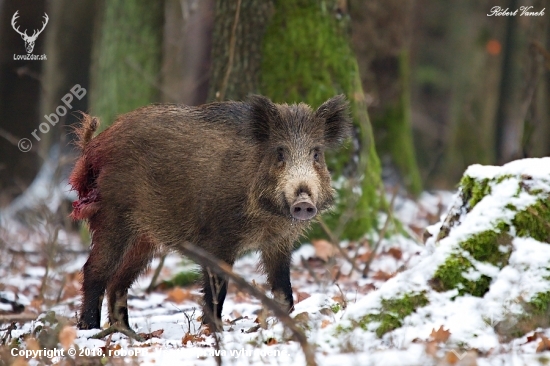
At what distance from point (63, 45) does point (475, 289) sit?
50.7ft

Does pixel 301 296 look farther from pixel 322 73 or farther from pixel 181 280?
pixel 322 73

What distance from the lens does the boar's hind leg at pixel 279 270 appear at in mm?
6090

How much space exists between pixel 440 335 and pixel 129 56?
8290 mm

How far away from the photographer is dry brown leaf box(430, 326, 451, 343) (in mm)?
4176

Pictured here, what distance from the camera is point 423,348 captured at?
4.05 m

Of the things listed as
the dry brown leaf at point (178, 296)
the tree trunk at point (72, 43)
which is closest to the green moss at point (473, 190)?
the dry brown leaf at point (178, 296)

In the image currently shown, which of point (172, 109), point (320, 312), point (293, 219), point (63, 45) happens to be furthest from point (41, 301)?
point (63, 45)

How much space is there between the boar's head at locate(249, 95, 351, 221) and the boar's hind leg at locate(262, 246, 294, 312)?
0.48 meters

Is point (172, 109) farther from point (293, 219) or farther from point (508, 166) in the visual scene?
point (508, 166)

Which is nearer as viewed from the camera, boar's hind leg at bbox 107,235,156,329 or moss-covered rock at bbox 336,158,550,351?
moss-covered rock at bbox 336,158,550,351

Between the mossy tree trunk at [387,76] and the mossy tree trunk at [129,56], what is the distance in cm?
327

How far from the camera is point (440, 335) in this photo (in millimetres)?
4191

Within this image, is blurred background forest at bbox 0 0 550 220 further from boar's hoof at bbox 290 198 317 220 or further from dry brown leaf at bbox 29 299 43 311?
boar's hoof at bbox 290 198 317 220

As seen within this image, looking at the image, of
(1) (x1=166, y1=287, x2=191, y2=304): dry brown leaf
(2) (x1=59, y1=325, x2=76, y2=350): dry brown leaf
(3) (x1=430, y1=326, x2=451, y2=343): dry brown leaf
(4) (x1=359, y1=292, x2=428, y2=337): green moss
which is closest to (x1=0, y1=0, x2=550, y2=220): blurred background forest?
(1) (x1=166, y1=287, x2=191, y2=304): dry brown leaf
